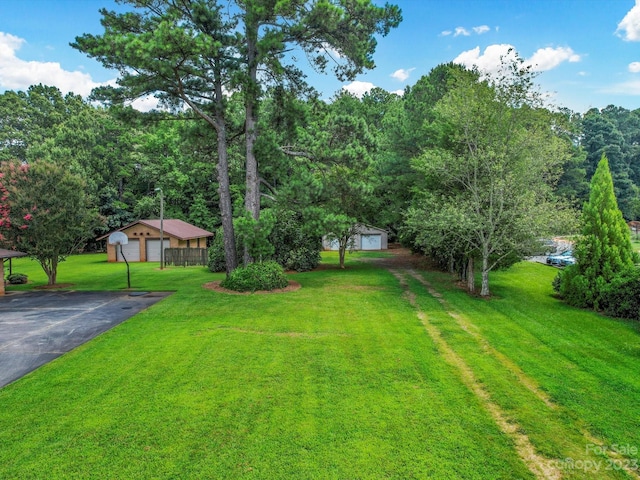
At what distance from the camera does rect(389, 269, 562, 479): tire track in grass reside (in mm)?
4219

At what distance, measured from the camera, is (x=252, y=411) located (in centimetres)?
547

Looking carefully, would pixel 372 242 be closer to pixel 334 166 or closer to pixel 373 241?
pixel 373 241

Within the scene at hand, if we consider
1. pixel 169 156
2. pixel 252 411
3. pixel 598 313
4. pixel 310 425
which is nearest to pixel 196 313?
pixel 252 411

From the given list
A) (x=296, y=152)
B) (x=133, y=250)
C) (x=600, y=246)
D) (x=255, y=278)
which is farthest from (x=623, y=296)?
(x=133, y=250)

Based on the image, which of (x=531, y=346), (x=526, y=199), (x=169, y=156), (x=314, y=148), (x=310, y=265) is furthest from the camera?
(x=169, y=156)

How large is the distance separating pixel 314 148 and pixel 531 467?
13.5m

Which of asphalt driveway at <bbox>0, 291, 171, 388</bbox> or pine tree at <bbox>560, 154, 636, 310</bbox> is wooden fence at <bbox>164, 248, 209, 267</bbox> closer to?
asphalt driveway at <bbox>0, 291, 171, 388</bbox>

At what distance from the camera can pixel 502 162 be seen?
1323 cm

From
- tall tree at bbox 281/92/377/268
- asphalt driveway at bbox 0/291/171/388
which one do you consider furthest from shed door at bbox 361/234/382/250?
asphalt driveway at bbox 0/291/171/388

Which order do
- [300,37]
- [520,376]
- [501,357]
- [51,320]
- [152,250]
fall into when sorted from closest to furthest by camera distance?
[520,376]
[501,357]
[51,320]
[300,37]
[152,250]

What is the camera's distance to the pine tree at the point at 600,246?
1187cm

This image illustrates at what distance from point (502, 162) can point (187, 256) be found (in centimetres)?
2041

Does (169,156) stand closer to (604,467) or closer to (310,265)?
(310,265)

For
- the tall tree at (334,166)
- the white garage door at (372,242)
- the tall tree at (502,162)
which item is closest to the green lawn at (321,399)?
the tall tree at (502,162)
